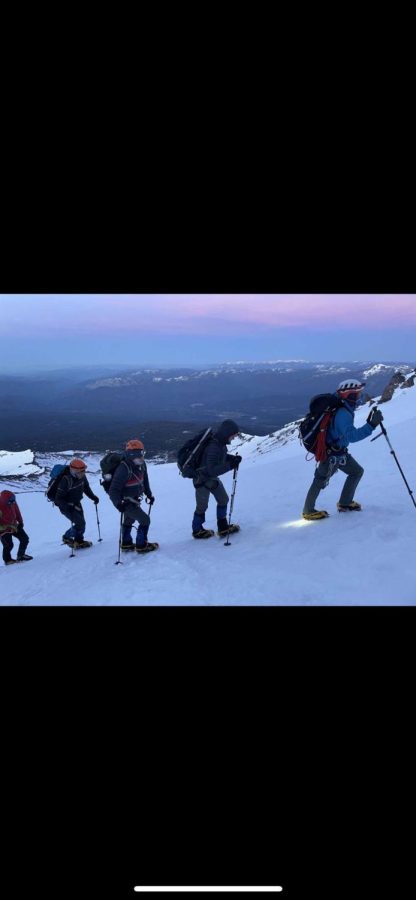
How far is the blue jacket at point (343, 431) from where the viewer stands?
5.16 meters

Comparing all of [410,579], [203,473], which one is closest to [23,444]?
[203,473]

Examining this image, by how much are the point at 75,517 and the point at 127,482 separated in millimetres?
1541

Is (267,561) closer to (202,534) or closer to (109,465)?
(202,534)

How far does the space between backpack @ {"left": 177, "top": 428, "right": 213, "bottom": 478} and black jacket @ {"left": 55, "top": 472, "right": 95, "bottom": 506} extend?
185 cm

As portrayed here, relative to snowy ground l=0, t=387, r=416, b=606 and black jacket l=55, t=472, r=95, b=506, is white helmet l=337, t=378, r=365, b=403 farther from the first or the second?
black jacket l=55, t=472, r=95, b=506

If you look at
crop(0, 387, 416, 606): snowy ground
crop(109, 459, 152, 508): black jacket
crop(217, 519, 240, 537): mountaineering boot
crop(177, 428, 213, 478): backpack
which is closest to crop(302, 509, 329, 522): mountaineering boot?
crop(0, 387, 416, 606): snowy ground

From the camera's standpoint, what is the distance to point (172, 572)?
5191 mm

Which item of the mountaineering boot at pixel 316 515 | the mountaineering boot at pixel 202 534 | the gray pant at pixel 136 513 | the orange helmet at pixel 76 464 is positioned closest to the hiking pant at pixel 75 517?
the orange helmet at pixel 76 464

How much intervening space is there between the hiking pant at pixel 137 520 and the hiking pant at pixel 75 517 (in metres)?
1.02

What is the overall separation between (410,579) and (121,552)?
12.3ft

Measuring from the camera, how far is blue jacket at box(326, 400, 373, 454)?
16.9 ft

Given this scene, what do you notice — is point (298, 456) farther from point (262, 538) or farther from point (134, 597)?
point (134, 597)

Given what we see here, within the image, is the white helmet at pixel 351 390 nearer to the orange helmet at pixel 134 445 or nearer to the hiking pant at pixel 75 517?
the orange helmet at pixel 134 445

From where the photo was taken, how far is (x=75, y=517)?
720cm
